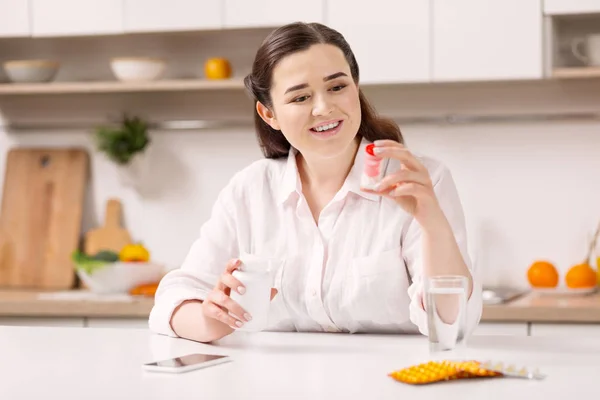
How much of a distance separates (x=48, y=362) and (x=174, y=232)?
220 cm

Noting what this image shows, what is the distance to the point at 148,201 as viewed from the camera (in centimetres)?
386

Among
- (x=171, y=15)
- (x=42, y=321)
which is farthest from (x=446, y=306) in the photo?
(x=171, y=15)

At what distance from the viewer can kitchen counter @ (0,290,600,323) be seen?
2942 millimetres

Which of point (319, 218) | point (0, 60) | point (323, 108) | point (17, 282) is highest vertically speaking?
point (0, 60)

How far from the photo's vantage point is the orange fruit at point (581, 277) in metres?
3.25

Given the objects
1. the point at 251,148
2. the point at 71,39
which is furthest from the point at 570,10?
the point at 71,39

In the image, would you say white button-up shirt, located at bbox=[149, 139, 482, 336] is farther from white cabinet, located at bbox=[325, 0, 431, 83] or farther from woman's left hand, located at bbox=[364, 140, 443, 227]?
white cabinet, located at bbox=[325, 0, 431, 83]

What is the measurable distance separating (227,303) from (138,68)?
1980 mm

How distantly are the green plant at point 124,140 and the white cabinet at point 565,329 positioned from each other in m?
1.70

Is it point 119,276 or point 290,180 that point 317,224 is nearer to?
point 290,180

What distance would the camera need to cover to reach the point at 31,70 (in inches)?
146

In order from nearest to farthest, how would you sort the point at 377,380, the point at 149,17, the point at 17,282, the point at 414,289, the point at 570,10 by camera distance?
1. the point at 377,380
2. the point at 414,289
3. the point at 570,10
4. the point at 149,17
5. the point at 17,282

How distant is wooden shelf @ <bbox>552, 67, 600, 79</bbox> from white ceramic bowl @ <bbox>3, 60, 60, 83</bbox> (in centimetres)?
190

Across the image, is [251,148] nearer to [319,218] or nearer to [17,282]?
[17,282]
